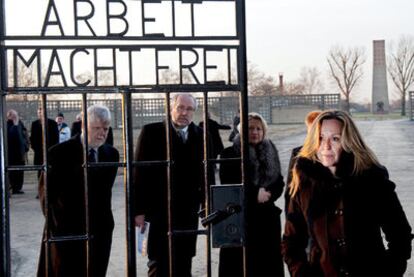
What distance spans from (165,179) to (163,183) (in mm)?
34

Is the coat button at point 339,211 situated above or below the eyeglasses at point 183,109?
below

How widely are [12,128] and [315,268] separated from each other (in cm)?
898

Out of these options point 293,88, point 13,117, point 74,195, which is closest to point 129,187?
point 74,195

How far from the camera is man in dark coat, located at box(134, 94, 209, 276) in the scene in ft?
15.0

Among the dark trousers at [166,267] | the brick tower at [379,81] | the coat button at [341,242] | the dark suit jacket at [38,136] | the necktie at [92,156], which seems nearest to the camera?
the coat button at [341,242]

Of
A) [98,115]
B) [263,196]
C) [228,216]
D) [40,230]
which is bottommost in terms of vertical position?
[40,230]

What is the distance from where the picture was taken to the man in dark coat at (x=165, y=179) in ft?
15.0

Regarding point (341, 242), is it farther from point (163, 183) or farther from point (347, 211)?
point (163, 183)

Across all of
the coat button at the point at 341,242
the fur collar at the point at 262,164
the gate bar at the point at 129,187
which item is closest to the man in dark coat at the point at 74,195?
the gate bar at the point at 129,187

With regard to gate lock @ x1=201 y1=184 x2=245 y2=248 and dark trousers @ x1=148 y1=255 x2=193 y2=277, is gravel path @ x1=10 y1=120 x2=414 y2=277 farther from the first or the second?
gate lock @ x1=201 y1=184 x2=245 y2=248

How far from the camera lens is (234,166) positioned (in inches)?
199

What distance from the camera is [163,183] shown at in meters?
4.62

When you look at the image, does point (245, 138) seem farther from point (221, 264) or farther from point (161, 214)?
point (221, 264)

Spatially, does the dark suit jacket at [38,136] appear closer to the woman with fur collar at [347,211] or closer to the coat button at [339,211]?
the woman with fur collar at [347,211]
